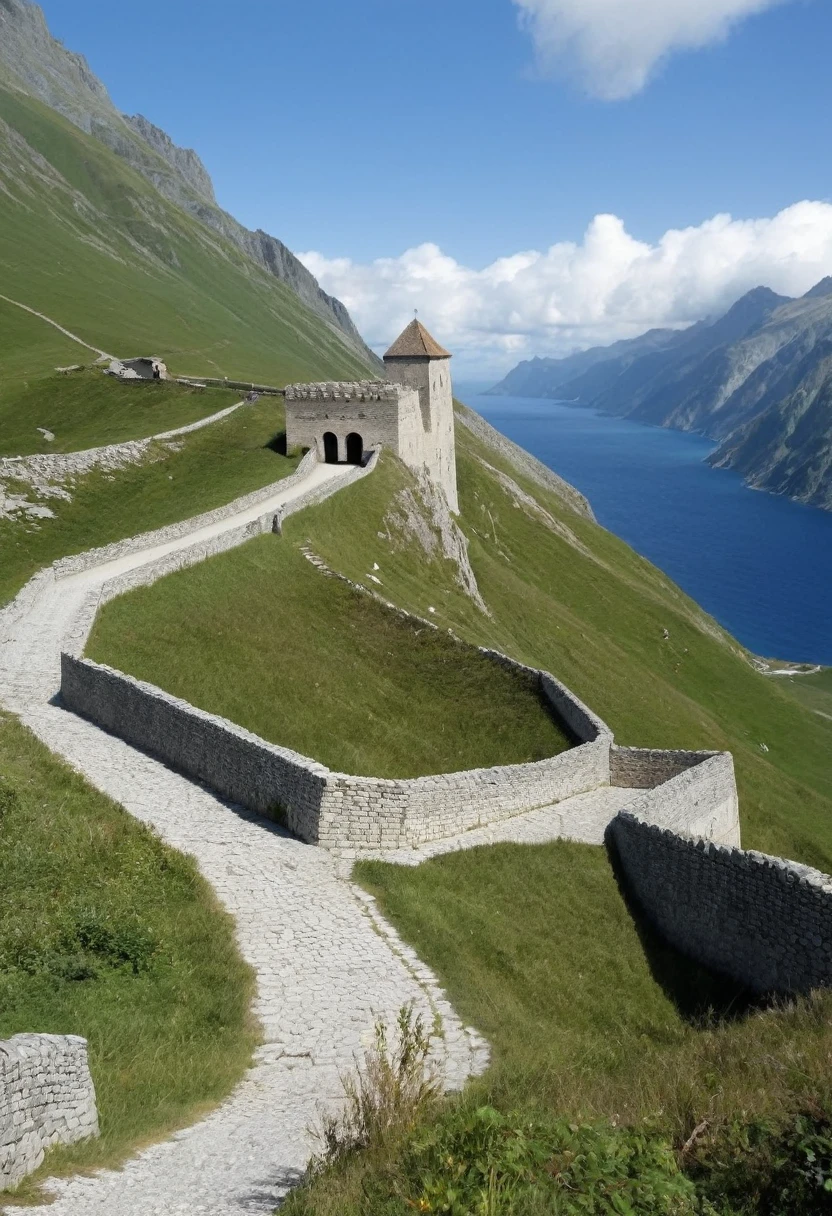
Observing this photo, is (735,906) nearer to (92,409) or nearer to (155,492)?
(155,492)

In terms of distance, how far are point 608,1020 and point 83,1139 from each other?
9709mm

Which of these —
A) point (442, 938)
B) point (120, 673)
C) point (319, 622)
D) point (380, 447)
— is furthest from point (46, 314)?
point (442, 938)

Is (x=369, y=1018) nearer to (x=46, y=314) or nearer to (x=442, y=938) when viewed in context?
(x=442, y=938)

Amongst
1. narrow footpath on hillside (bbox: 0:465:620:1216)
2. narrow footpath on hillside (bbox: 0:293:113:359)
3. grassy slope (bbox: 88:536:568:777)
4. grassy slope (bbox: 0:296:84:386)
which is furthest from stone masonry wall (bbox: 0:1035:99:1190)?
narrow footpath on hillside (bbox: 0:293:113:359)

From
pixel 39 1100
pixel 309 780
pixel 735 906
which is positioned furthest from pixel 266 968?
pixel 735 906

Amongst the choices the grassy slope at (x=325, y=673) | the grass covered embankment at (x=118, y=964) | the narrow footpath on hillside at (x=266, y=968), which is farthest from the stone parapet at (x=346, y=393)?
the grass covered embankment at (x=118, y=964)

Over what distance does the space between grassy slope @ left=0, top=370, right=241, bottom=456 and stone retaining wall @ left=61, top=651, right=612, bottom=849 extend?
4025 centimetres

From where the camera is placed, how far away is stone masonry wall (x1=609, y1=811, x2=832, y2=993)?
17750 mm

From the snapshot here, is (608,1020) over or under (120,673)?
under

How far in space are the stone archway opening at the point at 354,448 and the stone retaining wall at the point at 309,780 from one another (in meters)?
36.4

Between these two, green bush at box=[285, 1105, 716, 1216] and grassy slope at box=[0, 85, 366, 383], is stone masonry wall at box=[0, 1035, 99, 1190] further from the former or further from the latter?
grassy slope at box=[0, 85, 366, 383]

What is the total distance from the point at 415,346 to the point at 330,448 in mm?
12921

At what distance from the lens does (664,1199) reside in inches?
334

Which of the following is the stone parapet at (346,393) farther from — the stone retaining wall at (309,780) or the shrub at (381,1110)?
the shrub at (381,1110)
